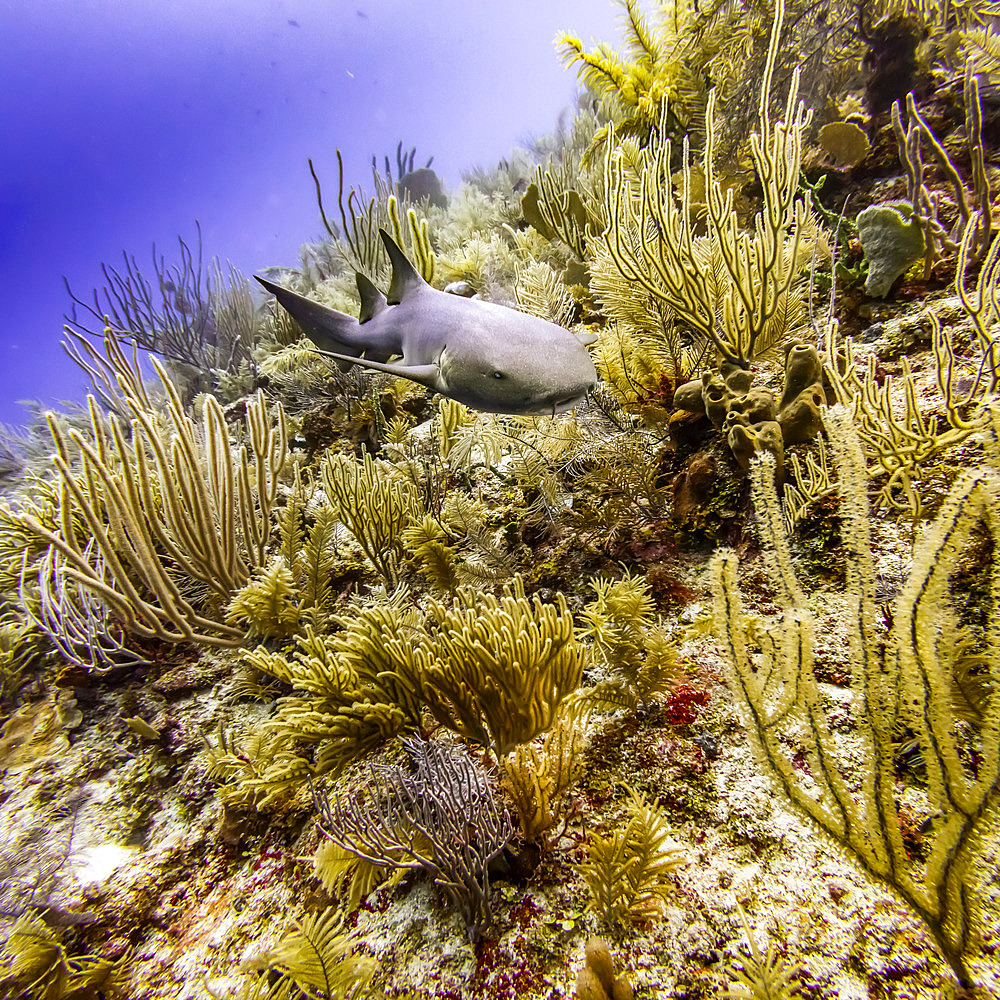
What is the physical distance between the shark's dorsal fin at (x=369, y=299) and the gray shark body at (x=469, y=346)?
0.09 ft

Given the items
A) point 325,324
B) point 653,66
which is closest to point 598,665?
point 325,324

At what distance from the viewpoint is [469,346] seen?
2.25 meters

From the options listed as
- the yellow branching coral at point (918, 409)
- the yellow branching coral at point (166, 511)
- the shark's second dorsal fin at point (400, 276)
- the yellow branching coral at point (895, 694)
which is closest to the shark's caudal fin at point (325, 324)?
the shark's second dorsal fin at point (400, 276)

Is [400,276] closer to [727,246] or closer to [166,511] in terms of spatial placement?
[727,246]

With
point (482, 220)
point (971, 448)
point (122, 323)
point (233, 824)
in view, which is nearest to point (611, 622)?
point (971, 448)

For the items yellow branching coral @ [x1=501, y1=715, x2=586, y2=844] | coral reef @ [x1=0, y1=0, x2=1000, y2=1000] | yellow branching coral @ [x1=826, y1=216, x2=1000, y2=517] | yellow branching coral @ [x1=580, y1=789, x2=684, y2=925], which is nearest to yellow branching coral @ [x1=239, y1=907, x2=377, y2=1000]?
coral reef @ [x1=0, y1=0, x2=1000, y2=1000]

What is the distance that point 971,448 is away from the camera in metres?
2.06

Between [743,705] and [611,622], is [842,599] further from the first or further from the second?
[743,705]

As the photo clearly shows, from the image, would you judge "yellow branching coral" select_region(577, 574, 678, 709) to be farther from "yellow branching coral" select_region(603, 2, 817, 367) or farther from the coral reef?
"yellow branching coral" select_region(603, 2, 817, 367)

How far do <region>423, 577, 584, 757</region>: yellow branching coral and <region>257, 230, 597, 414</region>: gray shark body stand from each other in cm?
99

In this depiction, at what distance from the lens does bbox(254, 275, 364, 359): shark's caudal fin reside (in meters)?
2.74

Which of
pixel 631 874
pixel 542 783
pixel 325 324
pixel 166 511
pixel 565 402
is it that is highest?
pixel 325 324

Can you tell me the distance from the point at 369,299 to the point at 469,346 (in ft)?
3.40

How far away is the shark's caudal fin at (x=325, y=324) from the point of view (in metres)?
2.74
